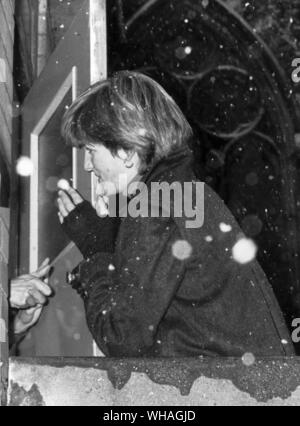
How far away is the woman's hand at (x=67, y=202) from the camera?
185cm

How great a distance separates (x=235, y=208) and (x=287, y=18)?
4.60 ft

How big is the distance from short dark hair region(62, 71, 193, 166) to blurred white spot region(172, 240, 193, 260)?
33 centimetres

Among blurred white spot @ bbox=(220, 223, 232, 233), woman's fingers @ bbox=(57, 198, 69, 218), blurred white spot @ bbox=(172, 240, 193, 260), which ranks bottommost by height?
blurred white spot @ bbox=(172, 240, 193, 260)

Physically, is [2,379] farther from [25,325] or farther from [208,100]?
[208,100]

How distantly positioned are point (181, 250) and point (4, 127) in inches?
19.5

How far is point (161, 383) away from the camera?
51.1 inches

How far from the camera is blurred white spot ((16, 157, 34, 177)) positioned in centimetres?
284

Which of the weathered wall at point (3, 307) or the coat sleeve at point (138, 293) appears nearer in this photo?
the weathered wall at point (3, 307)

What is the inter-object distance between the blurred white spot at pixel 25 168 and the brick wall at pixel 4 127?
941 millimetres

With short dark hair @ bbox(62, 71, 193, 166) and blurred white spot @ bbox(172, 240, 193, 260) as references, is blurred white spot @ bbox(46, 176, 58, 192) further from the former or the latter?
blurred white spot @ bbox(172, 240, 193, 260)

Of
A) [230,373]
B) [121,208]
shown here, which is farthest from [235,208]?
[230,373]

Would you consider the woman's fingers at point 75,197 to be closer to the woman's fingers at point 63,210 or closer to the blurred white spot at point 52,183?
the woman's fingers at point 63,210

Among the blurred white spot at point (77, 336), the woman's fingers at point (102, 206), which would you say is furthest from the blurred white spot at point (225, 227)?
the blurred white spot at point (77, 336)

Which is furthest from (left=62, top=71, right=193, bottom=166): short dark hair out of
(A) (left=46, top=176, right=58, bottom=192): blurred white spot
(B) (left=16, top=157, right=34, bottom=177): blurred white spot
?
(B) (left=16, top=157, right=34, bottom=177): blurred white spot
